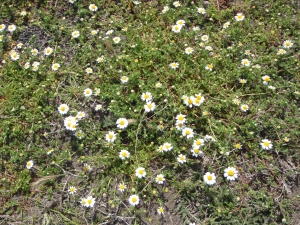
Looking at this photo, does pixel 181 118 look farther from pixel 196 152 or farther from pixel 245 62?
pixel 245 62

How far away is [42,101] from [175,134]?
1.70 meters

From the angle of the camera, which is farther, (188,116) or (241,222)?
(188,116)

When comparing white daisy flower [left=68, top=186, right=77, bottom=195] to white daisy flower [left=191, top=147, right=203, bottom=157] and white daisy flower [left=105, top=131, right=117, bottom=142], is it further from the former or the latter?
white daisy flower [left=191, top=147, right=203, bottom=157]

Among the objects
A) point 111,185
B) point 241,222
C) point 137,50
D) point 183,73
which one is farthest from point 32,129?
point 241,222

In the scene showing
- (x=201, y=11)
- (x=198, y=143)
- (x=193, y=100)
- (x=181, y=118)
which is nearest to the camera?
(x=198, y=143)

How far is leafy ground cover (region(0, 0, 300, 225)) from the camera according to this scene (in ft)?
11.6

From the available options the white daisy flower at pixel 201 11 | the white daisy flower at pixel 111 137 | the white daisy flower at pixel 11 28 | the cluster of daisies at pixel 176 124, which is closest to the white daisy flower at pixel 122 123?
the cluster of daisies at pixel 176 124

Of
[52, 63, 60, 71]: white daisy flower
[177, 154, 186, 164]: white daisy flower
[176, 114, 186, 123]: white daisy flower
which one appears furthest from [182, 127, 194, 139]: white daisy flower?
[52, 63, 60, 71]: white daisy flower

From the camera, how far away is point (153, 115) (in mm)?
3822

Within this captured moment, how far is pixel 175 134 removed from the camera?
373 cm

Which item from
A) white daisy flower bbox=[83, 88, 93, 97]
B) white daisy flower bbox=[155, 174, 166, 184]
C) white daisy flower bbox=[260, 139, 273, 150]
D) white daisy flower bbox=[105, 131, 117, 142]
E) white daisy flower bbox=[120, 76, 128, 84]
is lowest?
white daisy flower bbox=[155, 174, 166, 184]

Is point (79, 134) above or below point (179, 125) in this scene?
below

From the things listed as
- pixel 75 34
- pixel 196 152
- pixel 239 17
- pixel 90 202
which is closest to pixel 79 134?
pixel 90 202

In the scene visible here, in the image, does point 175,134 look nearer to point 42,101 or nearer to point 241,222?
point 241,222
